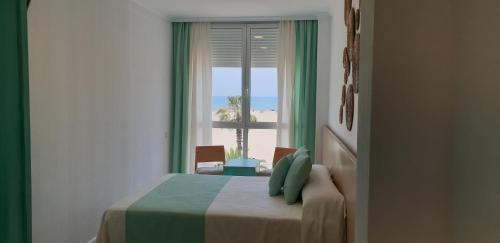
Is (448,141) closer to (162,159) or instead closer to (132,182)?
(132,182)

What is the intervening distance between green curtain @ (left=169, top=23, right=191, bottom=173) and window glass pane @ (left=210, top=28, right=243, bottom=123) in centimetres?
38

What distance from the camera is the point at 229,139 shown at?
518 centimetres

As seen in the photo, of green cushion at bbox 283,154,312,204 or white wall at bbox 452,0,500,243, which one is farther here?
green cushion at bbox 283,154,312,204

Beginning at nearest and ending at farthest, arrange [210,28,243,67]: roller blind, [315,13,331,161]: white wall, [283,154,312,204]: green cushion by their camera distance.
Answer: [283,154,312,204]: green cushion, [315,13,331,161]: white wall, [210,28,243,67]: roller blind

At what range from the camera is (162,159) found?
4965 mm

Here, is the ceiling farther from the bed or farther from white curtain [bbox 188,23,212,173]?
the bed

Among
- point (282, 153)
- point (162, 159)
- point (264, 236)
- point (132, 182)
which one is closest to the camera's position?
point (264, 236)

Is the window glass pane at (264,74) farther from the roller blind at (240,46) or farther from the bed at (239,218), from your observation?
the bed at (239,218)

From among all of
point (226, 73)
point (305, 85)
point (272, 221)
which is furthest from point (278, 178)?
point (226, 73)

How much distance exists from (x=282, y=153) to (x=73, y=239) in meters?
2.46

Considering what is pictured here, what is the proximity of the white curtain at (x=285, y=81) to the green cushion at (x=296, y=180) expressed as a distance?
6.86ft

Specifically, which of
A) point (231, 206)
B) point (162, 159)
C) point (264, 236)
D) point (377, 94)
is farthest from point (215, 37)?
point (377, 94)

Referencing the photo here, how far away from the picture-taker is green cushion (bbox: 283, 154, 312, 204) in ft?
8.85

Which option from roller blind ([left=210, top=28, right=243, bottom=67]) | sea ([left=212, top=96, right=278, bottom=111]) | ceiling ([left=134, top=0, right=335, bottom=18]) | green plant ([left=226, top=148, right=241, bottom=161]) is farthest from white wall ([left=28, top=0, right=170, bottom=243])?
green plant ([left=226, top=148, right=241, bottom=161])
